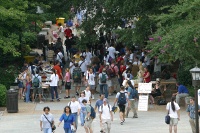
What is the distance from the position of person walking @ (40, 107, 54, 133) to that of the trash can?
751 cm

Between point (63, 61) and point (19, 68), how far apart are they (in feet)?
12.2

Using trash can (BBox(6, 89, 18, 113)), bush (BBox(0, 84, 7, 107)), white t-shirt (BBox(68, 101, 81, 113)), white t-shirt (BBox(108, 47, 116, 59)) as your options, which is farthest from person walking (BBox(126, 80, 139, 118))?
white t-shirt (BBox(108, 47, 116, 59))

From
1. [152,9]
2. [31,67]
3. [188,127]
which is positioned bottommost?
[188,127]

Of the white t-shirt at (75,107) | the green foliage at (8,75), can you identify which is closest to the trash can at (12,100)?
the green foliage at (8,75)

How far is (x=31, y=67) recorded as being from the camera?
1534 inches

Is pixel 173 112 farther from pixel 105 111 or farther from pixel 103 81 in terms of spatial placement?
pixel 103 81

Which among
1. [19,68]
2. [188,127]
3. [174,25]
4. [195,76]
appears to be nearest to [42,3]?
[19,68]

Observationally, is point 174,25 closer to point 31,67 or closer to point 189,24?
point 189,24

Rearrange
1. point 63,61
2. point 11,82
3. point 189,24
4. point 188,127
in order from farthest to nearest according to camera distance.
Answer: point 63,61
point 11,82
point 189,24
point 188,127

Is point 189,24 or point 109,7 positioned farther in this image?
point 109,7

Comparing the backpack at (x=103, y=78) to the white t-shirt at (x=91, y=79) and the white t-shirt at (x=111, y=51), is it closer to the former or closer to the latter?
the white t-shirt at (x=91, y=79)

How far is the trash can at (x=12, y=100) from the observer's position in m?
33.6

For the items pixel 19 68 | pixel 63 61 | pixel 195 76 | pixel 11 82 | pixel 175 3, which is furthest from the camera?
pixel 63 61

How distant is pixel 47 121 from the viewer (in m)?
26.2
